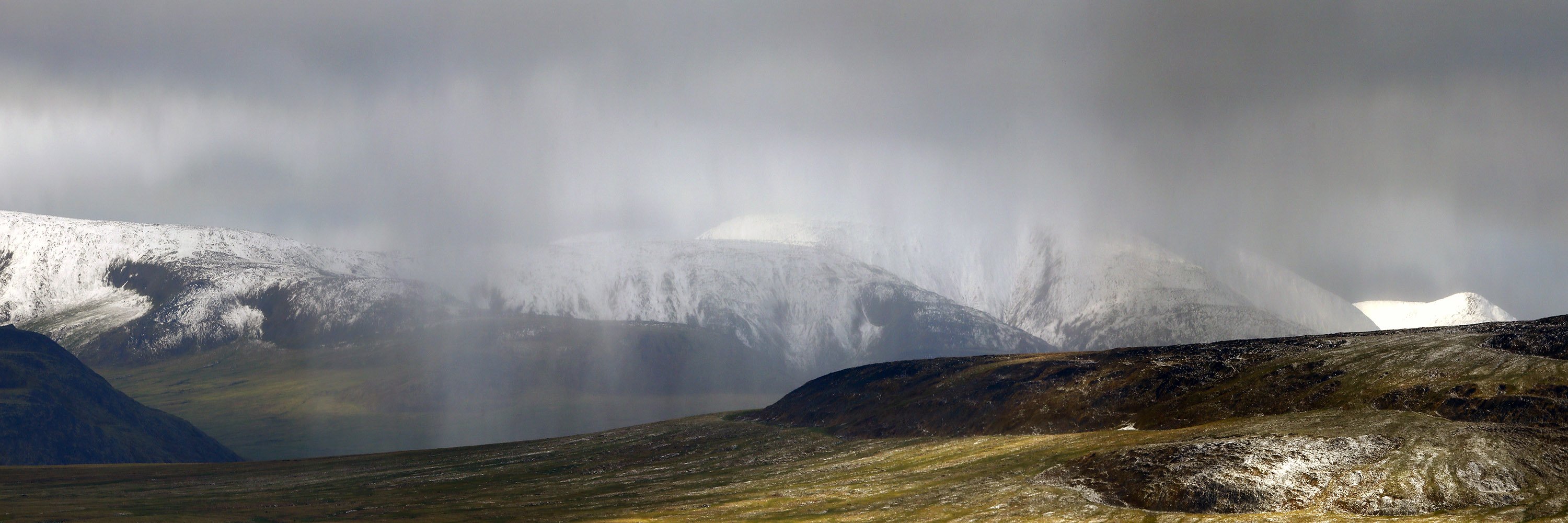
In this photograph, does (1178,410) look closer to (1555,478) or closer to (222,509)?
(1555,478)

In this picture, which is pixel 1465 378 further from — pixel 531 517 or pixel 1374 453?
pixel 531 517

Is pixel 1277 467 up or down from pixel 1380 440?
down

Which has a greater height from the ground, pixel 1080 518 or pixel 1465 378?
pixel 1465 378

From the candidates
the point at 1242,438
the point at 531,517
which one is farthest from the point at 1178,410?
the point at 531,517

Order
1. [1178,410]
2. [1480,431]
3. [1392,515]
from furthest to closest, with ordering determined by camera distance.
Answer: [1178,410], [1480,431], [1392,515]

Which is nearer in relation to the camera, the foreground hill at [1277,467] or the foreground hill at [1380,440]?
the foreground hill at [1380,440]

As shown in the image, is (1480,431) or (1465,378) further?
(1465,378)

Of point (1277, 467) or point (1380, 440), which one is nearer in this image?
point (1277, 467)

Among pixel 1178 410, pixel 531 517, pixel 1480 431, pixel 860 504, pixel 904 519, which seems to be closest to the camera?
pixel 1480 431

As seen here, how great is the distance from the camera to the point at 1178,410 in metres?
196

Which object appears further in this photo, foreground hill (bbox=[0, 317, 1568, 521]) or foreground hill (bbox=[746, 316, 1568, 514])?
foreground hill (bbox=[0, 317, 1568, 521])

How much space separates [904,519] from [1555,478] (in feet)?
275

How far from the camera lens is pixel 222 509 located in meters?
193

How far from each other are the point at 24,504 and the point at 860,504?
516 ft
